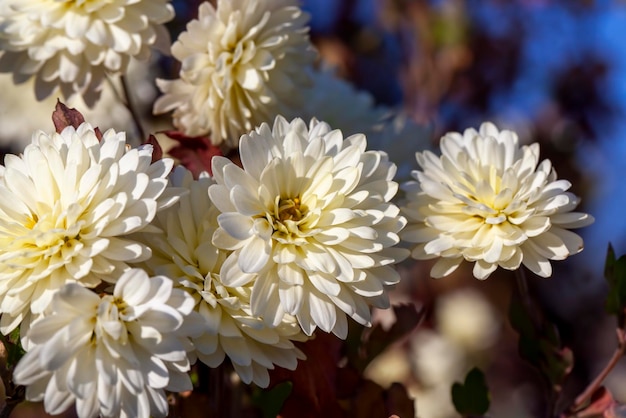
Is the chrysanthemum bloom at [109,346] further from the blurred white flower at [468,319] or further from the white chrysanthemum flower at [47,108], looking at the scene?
the blurred white flower at [468,319]

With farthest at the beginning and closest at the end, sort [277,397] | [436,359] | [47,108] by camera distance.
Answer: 1. [436,359]
2. [47,108]
3. [277,397]

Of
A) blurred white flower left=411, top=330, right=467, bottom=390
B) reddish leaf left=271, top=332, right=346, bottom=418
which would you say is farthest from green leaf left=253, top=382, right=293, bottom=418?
blurred white flower left=411, top=330, right=467, bottom=390

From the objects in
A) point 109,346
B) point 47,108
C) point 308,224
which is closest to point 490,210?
point 308,224

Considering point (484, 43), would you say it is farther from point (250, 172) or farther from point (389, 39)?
point (250, 172)

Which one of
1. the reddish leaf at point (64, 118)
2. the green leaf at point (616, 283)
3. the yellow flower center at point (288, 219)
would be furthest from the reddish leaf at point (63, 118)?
the green leaf at point (616, 283)

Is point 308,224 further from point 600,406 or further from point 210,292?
point 600,406

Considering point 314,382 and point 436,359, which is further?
point 436,359
